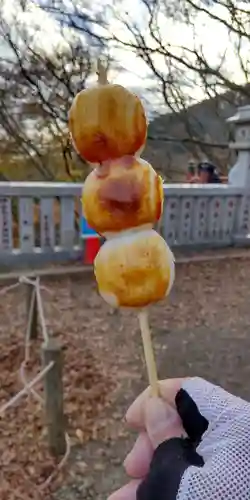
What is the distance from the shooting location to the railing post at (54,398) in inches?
79.2

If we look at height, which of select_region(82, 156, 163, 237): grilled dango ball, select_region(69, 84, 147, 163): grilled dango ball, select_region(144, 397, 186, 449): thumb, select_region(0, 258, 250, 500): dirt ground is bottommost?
select_region(0, 258, 250, 500): dirt ground

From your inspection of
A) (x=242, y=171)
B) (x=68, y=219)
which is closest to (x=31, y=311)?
(x=68, y=219)

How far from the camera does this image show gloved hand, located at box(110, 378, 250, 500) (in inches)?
23.9

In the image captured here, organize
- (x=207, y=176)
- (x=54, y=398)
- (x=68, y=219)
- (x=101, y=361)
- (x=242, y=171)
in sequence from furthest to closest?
1. (x=207, y=176)
2. (x=242, y=171)
3. (x=68, y=219)
4. (x=101, y=361)
5. (x=54, y=398)

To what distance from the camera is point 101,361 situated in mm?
3074

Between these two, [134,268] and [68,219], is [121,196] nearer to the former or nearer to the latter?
[134,268]

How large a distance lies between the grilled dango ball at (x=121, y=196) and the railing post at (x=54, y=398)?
1258 mm

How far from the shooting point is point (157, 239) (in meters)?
0.86

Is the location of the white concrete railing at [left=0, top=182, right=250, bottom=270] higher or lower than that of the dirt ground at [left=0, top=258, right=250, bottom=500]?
higher

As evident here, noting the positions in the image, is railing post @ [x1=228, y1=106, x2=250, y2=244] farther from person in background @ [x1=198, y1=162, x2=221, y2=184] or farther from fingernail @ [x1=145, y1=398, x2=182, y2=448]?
fingernail @ [x1=145, y1=398, x2=182, y2=448]

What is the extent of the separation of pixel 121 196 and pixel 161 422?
35 centimetres

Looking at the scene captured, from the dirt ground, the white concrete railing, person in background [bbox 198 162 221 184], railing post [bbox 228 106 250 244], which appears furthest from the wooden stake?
person in background [bbox 198 162 221 184]

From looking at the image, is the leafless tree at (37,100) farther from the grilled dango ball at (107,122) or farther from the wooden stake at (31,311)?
the grilled dango ball at (107,122)

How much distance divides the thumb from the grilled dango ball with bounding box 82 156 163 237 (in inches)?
11.1
